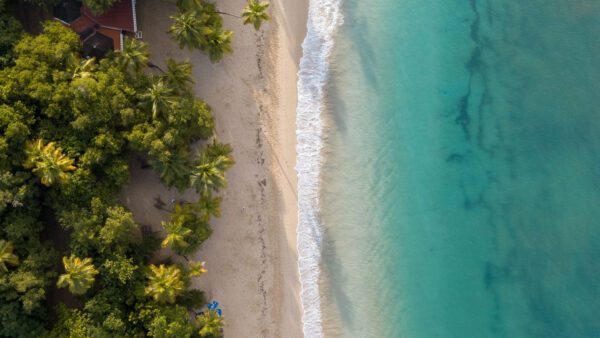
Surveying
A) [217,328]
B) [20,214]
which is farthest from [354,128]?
[20,214]

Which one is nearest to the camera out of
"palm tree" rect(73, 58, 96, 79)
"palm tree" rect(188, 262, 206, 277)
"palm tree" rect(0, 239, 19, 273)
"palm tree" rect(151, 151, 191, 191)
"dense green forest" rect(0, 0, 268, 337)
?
"palm tree" rect(0, 239, 19, 273)

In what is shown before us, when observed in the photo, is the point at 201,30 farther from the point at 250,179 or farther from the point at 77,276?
the point at 77,276

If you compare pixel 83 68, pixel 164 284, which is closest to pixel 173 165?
pixel 164 284

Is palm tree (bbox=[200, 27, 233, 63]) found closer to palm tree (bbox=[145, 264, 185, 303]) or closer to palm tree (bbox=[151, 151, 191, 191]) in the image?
palm tree (bbox=[151, 151, 191, 191])

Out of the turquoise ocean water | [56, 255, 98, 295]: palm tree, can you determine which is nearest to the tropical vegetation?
[56, 255, 98, 295]: palm tree

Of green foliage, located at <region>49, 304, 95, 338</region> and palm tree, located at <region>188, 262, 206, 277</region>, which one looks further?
palm tree, located at <region>188, 262, 206, 277</region>

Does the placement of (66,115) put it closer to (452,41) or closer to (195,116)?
(195,116)

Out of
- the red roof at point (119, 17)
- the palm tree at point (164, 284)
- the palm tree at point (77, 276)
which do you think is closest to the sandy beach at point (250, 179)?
the red roof at point (119, 17)
